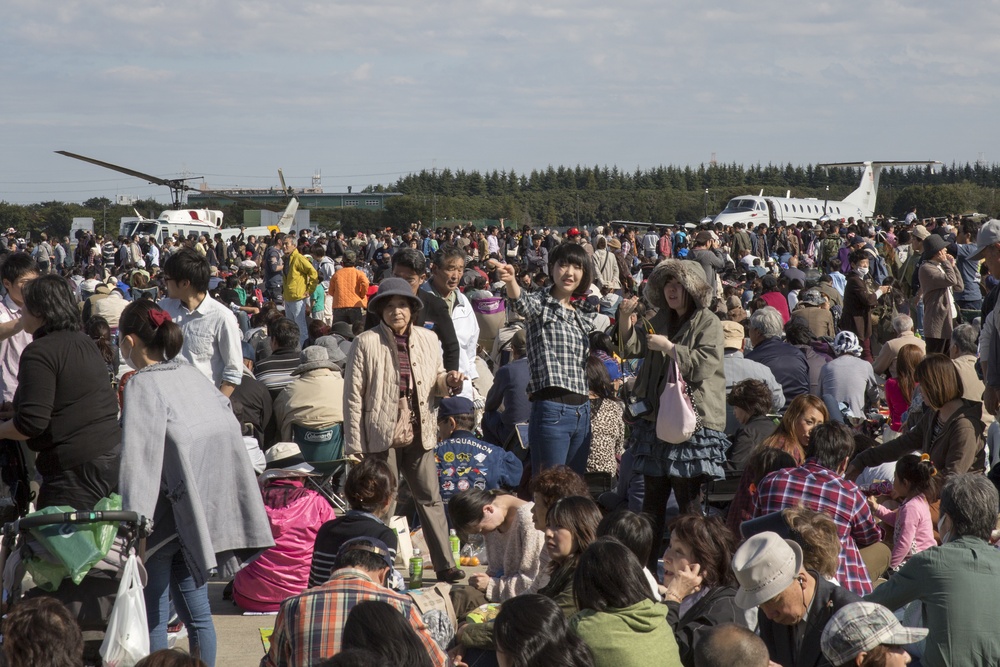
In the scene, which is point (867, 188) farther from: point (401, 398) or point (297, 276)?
point (401, 398)

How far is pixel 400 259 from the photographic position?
6.28 meters

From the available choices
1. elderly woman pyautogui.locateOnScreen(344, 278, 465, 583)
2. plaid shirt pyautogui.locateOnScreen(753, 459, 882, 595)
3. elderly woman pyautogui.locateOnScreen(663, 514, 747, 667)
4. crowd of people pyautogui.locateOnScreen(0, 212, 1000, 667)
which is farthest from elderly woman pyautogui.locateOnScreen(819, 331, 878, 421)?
elderly woman pyautogui.locateOnScreen(663, 514, 747, 667)

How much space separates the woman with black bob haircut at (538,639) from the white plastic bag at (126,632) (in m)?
1.29

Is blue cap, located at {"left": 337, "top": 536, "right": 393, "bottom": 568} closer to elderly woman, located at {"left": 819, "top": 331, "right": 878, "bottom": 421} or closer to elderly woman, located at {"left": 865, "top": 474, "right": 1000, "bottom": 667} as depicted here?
elderly woman, located at {"left": 865, "top": 474, "right": 1000, "bottom": 667}

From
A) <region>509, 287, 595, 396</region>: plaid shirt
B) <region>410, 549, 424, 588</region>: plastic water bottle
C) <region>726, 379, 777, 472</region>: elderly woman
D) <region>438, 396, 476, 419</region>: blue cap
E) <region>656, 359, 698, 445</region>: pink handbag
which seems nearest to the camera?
<region>656, 359, 698, 445</region>: pink handbag

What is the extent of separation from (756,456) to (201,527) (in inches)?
103

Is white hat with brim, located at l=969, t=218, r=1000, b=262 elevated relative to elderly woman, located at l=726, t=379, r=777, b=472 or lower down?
elevated

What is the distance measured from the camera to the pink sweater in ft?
15.9

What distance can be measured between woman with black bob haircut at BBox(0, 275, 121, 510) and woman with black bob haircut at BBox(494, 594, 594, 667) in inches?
82.4

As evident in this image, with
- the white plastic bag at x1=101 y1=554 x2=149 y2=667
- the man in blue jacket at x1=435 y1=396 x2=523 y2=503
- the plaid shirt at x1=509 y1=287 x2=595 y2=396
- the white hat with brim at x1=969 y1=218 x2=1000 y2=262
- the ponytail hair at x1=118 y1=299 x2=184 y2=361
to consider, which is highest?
the white hat with brim at x1=969 y1=218 x2=1000 y2=262

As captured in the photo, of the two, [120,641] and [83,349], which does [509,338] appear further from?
[120,641]

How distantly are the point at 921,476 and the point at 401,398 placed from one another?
2594 millimetres

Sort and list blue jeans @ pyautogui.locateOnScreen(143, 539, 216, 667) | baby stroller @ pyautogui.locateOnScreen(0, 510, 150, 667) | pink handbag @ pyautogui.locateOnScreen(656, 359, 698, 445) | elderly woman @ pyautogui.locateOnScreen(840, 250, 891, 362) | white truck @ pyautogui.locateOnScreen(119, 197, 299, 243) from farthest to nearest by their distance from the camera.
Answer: white truck @ pyautogui.locateOnScreen(119, 197, 299, 243), elderly woman @ pyautogui.locateOnScreen(840, 250, 891, 362), pink handbag @ pyautogui.locateOnScreen(656, 359, 698, 445), blue jeans @ pyautogui.locateOnScreen(143, 539, 216, 667), baby stroller @ pyautogui.locateOnScreen(0, 510, 150, 667)

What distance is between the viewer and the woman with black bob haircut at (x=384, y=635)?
2842mm
